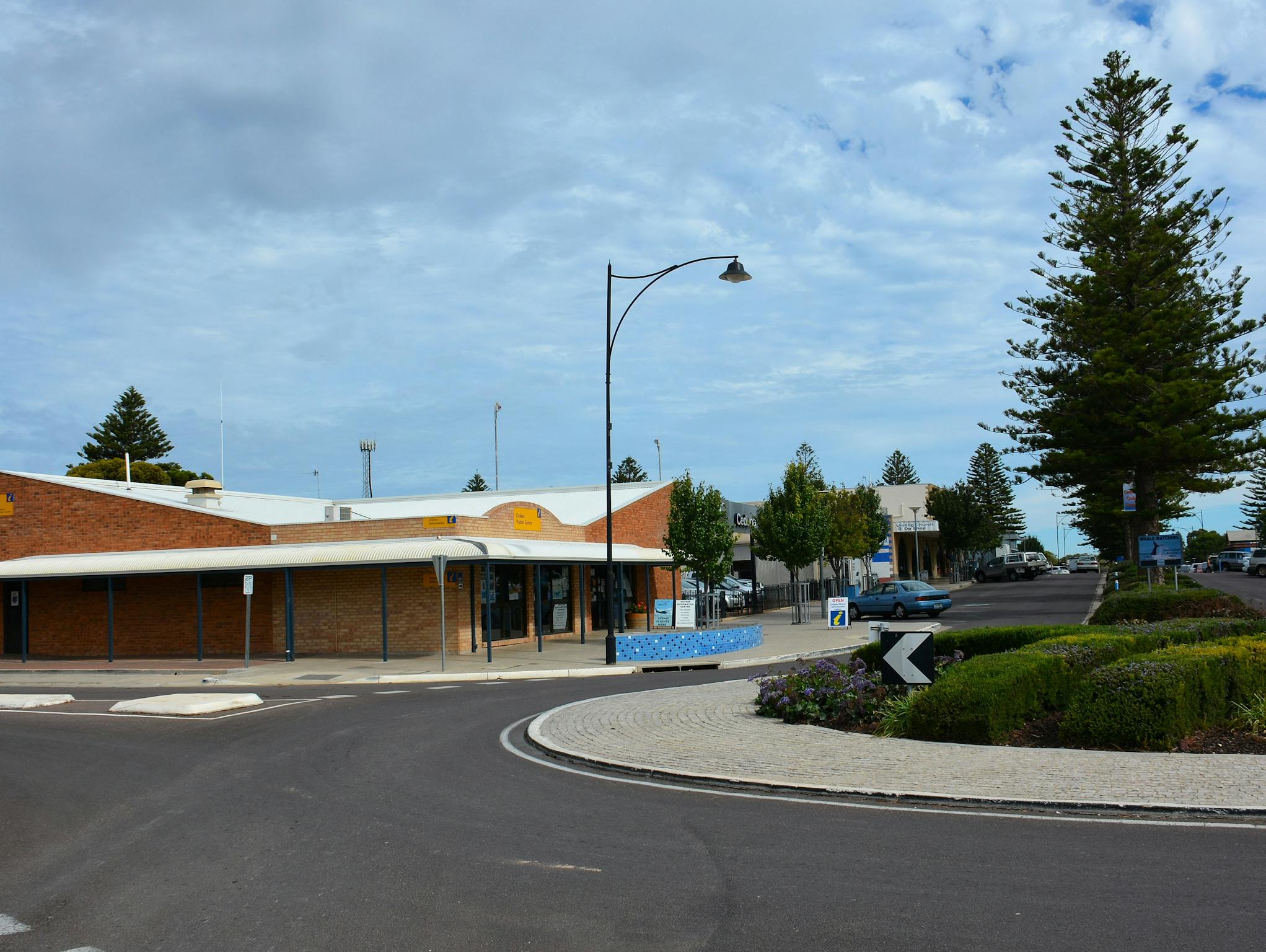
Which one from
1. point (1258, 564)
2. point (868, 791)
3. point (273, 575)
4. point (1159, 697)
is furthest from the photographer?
point (1258, 564)

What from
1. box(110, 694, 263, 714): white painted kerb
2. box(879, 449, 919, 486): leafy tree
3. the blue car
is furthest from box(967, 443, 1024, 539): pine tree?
box(110, 694, 263, 714): white painted kerb

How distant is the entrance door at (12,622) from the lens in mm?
32156

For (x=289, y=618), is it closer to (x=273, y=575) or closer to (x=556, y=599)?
(x=273, y=575)

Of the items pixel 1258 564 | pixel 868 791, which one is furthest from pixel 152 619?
pixel 1258 564

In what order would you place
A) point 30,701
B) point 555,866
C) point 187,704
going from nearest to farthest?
point 555,866 → point 187,704 → point 30,701

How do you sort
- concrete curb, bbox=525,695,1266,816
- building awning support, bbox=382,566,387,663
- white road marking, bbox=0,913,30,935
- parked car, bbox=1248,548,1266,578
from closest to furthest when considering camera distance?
white road marking, bbox=0,913,30,935
concrete curb, bbox=525,695,1266,816
building awning support, bbox=382,566,387,663
parked car, bbox=1248,548,1266,578

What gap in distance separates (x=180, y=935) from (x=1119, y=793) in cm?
681

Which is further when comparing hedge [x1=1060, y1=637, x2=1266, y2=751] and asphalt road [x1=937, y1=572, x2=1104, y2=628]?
asphalt road [x1=937, y1=572, x2=1104, y2=628]

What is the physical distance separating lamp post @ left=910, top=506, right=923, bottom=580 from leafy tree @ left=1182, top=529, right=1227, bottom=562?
83372 millimetres

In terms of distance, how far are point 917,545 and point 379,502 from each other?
→ 134 ft

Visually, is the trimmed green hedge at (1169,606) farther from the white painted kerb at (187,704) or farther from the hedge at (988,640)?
the white painted kerb at (187,704)

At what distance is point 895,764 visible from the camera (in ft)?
32.1

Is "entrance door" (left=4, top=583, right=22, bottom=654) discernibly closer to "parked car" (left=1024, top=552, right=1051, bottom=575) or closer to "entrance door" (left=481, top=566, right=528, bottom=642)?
"entrance door" (left=481, top=566, right=528, bottom=642)

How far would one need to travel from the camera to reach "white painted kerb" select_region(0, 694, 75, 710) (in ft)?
60.3
